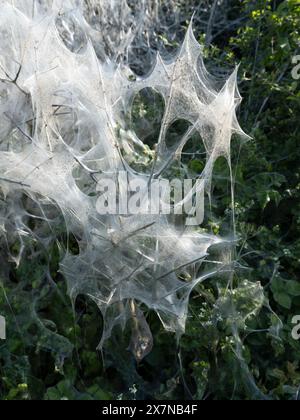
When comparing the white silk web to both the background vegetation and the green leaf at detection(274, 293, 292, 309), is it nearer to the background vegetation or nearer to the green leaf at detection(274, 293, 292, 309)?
the background vegetation

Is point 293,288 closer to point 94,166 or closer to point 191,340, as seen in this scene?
point 191,340

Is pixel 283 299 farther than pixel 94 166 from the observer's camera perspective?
Yes

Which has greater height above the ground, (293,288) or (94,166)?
(94,166)

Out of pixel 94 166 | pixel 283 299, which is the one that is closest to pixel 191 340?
pixel 283 299

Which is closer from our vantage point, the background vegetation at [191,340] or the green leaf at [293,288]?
the background vegetation at [191,340]

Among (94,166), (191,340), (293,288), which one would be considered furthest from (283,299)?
(94,166)

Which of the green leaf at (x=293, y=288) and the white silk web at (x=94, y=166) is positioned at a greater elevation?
Answer: the white silk web at (x=94, y=166)

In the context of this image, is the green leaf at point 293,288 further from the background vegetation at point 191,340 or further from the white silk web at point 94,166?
the white silk web at point 94,166

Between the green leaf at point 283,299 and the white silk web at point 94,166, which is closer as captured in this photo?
the white silk web at point 94,166

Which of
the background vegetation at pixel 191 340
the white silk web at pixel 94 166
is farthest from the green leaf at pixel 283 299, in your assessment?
the white silk web at pixel 94 166
